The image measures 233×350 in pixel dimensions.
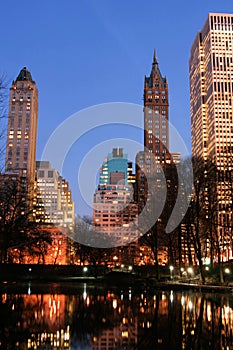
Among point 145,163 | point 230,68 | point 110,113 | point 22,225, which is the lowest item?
point 22,225

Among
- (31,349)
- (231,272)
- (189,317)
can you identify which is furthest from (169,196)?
(31,349)

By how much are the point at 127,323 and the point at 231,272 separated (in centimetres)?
3095

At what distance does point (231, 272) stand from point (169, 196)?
31.7 ft

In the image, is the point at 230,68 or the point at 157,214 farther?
the point at 230,68

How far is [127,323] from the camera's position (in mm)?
15375

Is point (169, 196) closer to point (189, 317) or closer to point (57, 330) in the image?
point (189, 317)

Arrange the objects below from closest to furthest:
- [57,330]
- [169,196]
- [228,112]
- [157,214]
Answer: [57,330] < [169,196] < [157,214] < [228,112]

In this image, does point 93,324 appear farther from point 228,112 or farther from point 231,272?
point 228,112

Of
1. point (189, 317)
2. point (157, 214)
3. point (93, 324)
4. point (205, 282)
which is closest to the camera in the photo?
point (93, 324)

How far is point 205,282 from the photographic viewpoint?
1656 inches

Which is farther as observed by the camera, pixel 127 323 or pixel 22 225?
pixel 22 225

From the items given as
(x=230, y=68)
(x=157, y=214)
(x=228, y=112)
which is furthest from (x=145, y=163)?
(x=157, y=214)

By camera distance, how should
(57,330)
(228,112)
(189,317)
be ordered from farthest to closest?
(228,112)
(189,317)
(57,330)

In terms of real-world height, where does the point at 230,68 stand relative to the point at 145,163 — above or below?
above
